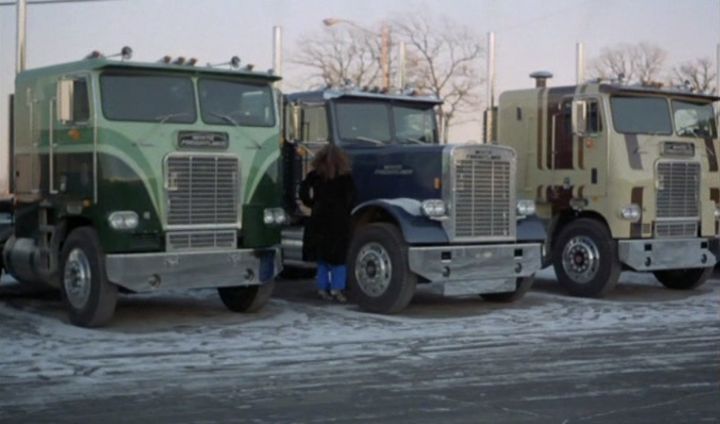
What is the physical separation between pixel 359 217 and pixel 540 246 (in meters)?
2.30

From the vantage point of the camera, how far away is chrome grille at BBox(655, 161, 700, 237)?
16703 mm

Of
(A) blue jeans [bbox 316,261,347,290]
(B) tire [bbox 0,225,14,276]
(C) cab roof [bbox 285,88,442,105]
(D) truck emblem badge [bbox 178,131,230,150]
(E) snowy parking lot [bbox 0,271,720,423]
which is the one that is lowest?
(E) snowy parking lot [bbox 0,271,720,423]

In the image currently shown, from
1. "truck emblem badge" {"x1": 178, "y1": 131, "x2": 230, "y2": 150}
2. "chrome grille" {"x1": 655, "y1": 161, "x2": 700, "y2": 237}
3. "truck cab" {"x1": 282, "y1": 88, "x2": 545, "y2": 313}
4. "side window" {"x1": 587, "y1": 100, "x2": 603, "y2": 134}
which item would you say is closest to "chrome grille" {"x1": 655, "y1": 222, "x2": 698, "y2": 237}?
"chrome grille" {"x1": 655, "y1": 161, "x2": 700, "y2": 237}

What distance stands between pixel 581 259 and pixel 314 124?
4166 mm

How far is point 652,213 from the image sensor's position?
54.5 ft

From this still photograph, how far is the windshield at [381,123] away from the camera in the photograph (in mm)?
15797

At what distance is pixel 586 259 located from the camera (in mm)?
16734

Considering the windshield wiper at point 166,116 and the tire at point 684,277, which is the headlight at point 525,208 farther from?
the windshield wiper at point 166,116

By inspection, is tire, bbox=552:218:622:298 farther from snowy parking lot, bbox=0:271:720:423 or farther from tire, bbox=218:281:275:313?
tire, bbox=218:281:275:313

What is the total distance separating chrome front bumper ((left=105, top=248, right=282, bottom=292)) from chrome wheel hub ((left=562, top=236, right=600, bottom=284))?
487 centimetres

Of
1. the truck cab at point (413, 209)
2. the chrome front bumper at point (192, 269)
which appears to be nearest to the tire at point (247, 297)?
the chrome front bumper at point (192, 269)

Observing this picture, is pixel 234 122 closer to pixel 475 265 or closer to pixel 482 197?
pixel 482 197

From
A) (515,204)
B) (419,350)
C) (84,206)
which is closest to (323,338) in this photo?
(419,350)

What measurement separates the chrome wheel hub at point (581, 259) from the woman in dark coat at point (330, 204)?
139 inches
